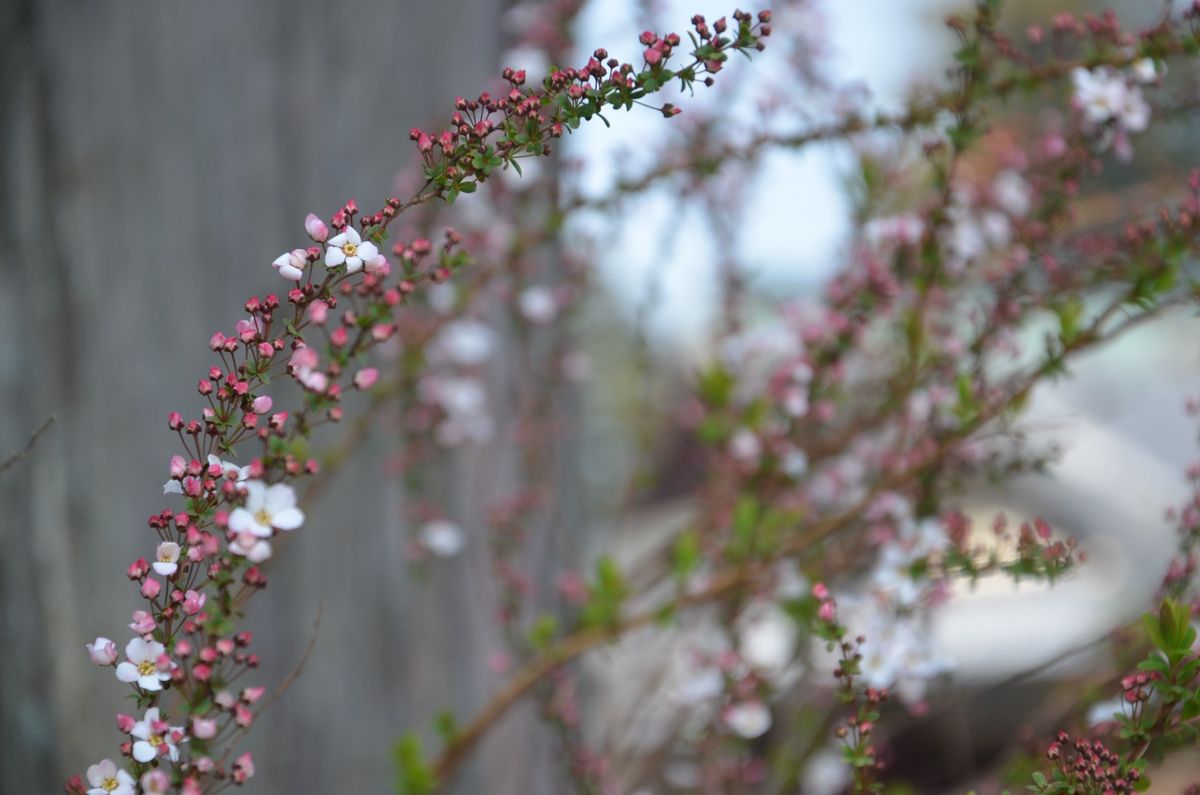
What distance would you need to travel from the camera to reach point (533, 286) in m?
1.77

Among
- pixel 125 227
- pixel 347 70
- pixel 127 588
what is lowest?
pixel 127 588

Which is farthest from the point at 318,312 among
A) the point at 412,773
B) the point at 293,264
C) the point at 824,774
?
the point at 824,774

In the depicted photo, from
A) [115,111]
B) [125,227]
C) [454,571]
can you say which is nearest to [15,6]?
[115,111]

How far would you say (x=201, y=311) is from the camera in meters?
1.40

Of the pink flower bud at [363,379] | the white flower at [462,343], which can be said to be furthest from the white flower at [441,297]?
the pink flower bud at [363,379]

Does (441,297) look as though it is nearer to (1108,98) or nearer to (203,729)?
(1108,98)

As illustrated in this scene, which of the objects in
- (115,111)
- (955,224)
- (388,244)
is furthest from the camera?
(388,244)

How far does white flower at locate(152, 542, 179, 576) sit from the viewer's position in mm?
595

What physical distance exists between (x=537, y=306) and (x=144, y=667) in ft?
3.45

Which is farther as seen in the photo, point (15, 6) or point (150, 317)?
point (150, 317)

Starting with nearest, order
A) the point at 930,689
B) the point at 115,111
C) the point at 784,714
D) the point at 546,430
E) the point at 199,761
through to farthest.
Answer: the point at 199,761
the point at 115,111
the point at 546,430
the point at 784,714
the point at 930,689

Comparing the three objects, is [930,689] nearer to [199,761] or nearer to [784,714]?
[784,714]

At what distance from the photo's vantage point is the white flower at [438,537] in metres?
1.51

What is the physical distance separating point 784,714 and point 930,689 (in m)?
0.41
